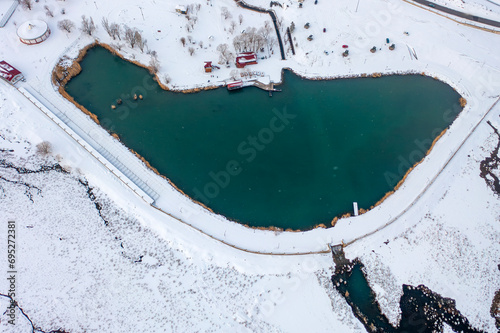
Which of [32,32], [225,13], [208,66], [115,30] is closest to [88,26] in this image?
[115,30]

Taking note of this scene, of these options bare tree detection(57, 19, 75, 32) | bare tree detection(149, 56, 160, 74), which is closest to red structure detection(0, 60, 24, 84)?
bare tree detection(57, 19, 75, 32)

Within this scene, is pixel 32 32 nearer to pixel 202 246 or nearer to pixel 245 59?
pixel 245 59

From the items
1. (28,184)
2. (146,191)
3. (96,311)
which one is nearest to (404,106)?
(146,191)

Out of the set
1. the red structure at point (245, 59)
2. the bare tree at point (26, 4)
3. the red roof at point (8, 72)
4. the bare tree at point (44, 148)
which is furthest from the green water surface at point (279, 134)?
the bare tree at point (26, 4)

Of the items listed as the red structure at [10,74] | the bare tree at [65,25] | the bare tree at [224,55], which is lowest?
the red structure at [10,74]

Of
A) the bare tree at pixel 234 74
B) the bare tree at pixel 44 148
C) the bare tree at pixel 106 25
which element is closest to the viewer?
the bare tree at pixel 44 148

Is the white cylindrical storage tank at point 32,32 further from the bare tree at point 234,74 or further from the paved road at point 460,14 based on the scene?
the paved road at point 460,14
